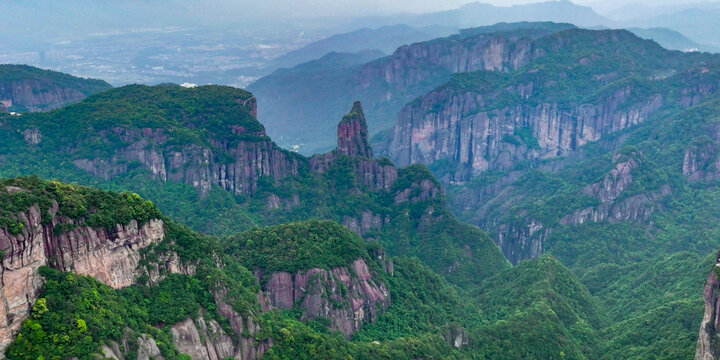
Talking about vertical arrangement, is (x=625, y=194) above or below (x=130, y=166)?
below

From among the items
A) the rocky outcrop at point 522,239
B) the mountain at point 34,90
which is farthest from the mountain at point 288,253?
the mountain at point 34,90

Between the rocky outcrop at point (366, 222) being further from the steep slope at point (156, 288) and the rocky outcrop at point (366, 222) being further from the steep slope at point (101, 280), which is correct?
the steep slope at point (101, 280)

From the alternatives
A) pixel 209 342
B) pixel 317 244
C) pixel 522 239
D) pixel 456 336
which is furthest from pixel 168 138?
pixel 522 239

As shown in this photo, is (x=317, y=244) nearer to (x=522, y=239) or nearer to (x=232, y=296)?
(x=232, y=296)

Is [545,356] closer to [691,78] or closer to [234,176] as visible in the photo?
[234,176]

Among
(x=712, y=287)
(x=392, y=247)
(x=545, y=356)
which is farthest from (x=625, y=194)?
(x=712, y=287)

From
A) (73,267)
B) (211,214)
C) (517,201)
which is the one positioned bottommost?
(517,201)

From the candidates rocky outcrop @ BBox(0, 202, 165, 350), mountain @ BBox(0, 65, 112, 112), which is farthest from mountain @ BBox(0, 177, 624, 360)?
mountain @ BBox(0, 65, 112, 112)
